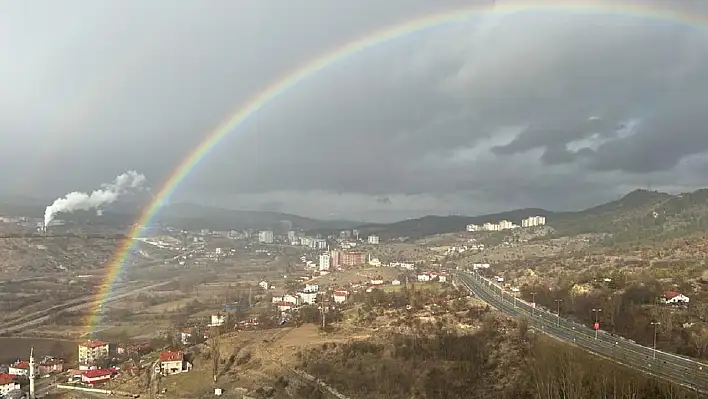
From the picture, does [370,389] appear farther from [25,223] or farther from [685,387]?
[25,223]

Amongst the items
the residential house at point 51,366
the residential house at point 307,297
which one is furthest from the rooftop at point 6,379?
the residential house at point 307,297

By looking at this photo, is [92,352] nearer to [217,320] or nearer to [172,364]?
[172,364]

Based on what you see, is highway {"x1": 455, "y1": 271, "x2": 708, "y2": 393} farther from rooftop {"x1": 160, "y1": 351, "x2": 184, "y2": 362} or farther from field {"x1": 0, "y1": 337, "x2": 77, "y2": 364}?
field {"x1": 0, "y1": 337, "x2": 77, "y2": 364}

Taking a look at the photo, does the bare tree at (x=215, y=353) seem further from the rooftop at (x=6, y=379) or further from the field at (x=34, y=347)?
the field at (x=34, y=347)

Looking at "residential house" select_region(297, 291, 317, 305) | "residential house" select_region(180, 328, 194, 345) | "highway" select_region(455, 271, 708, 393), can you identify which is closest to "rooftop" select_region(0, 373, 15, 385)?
"residential house" select_region(180, 328, 194, 345)

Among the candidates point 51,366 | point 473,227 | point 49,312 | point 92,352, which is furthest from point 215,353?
point 473,227

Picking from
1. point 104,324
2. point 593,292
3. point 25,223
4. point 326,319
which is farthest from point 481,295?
point 25,223
